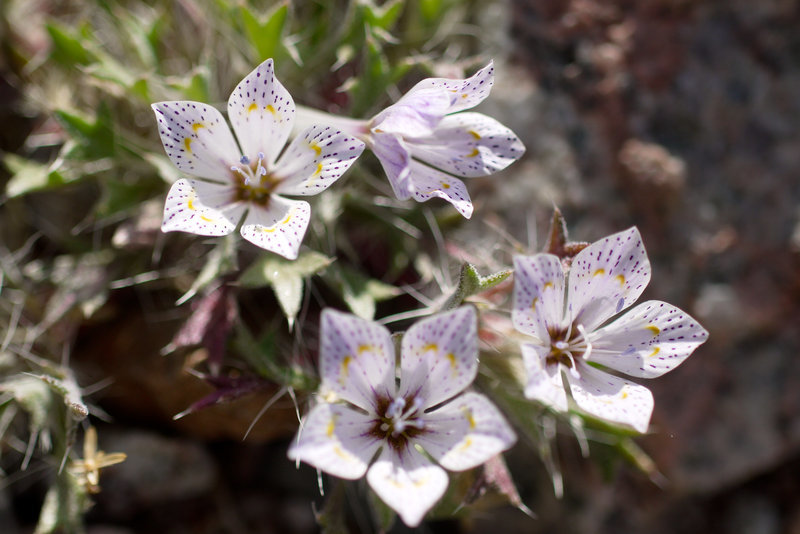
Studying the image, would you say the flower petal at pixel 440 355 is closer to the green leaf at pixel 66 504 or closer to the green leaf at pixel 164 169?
the green leaf at pixel 164 169

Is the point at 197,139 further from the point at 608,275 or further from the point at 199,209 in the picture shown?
the point at 608,275

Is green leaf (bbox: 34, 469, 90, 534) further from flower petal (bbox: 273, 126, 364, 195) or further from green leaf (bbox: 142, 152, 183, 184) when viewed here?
flower petal (bbox: 273, 126, 364, 195)

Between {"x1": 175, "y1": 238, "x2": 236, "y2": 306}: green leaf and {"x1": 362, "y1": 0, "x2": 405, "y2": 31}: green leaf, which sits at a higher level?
{"x1": 362, "y1": 0, "x2": 405, "y2": 31}: green leaf

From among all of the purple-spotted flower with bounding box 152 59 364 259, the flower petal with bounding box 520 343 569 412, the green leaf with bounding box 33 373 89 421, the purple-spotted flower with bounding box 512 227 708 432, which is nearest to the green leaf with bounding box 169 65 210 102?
the purple-spotted flower with bounding box 152 59 364 259

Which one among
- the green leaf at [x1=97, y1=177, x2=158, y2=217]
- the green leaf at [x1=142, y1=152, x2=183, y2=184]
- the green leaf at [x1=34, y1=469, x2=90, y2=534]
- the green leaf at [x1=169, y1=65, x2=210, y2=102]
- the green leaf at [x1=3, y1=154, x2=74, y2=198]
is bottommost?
the green leaf at [x1=34, y1=469, x2=90, y2=534]

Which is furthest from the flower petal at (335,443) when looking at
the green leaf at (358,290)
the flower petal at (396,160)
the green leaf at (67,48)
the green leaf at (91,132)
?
the green leaf at (67,48)

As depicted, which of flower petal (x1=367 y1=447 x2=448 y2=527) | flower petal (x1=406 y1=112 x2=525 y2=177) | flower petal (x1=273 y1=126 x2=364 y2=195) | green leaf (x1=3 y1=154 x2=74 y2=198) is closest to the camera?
flower petal (x1=367 y1=447 x2=448 y2=527)

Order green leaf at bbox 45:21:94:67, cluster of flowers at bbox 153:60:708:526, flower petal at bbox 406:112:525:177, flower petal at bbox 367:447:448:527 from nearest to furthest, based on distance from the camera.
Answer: flower petal at bbox 367:447:448:527
cluster of flowers at bbox 153:60:708:526
flower petal at bbox 406:112:525:177
green leaf at bbox 45:21:94:67
